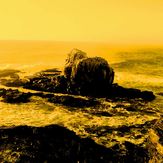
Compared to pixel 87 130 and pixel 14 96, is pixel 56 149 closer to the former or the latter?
pixel 87 130

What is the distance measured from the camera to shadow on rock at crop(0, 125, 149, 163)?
45.9 feet

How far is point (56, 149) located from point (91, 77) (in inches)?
485

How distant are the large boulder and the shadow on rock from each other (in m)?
9.90

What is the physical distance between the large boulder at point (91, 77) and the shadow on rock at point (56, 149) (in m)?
9.90

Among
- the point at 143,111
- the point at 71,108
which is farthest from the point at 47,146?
the point at 143,111

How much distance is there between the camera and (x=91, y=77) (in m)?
26.6

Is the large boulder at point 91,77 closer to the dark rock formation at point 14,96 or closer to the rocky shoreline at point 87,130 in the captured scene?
the rocky shoreline at point 87,130

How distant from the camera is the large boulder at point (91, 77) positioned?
87.4ft

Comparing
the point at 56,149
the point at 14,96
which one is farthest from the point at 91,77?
the point at 56,149

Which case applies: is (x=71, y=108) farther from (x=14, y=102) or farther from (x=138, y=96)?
(x=138, y=96)

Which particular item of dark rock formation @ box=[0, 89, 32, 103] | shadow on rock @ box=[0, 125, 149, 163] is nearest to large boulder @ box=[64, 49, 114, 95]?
dark rock formation @ box=[0, 89, 32, 103]

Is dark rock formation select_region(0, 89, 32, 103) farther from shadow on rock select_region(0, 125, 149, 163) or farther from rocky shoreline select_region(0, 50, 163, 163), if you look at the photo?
shadow on rock select_region(0, 125, 149, 163)

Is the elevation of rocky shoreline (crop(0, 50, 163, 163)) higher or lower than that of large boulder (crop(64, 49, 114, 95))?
lower

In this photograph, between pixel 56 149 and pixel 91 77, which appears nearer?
pixel 56 149
